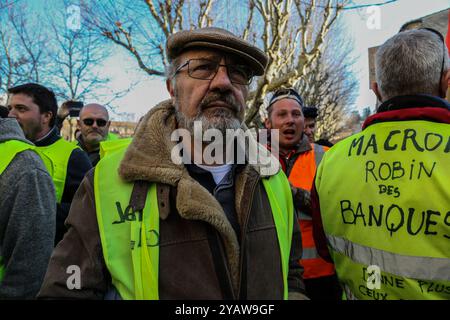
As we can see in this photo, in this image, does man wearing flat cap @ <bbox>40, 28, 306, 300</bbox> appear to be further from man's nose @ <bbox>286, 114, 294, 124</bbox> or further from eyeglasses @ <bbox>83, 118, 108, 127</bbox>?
eyeglasses @ <bbox>83, 118, 108, 127</bbox>

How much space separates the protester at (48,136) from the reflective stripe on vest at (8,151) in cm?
92

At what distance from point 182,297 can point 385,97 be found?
137 cm

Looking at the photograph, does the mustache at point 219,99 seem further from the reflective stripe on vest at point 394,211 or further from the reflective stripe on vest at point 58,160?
the reflective stripe on vest at point 58,160

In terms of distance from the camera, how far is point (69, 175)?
120 inches

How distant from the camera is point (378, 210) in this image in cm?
154

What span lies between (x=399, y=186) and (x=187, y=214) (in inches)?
37.2

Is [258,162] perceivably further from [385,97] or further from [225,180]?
[385,97]

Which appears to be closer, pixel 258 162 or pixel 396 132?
pixel 396 132

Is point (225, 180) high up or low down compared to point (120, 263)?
A: up

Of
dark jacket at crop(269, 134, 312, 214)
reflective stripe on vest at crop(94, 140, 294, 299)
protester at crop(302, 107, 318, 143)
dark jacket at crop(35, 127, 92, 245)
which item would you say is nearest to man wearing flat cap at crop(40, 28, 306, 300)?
reflective stripe on vest at crop(94, 140, 294, 299)
